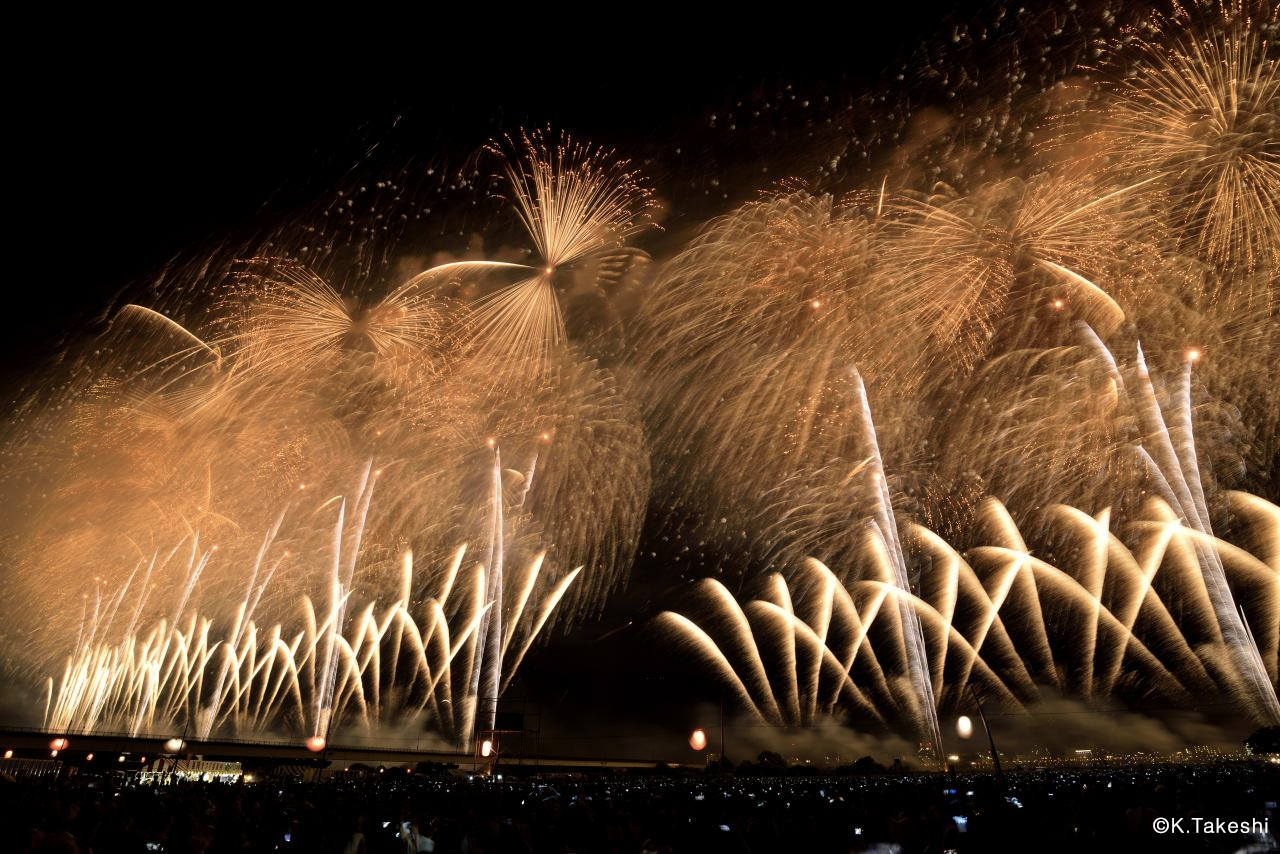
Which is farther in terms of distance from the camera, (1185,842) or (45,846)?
(1185,842)

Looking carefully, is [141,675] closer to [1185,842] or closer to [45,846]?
[45,846]

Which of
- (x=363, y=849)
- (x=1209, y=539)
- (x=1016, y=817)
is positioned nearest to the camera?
(x=363, y=849)

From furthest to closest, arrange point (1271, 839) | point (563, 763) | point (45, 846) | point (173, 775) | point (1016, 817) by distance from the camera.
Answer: point (563, 763)
point (173, 775)
point (1016, 817)
point (1271, 839)
point (45, 846)

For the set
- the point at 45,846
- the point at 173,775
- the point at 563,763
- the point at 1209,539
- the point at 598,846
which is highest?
the point at 1209,539

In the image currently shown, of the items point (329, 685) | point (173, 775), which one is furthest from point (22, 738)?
point (329, 685)

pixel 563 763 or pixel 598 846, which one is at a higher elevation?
pixel 598 846

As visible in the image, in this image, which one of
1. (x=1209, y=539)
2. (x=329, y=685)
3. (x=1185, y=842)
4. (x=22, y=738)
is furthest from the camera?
(x=22, y=738)

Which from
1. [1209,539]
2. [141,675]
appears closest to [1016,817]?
[1209,539]

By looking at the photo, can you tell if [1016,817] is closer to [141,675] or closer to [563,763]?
[141,675]

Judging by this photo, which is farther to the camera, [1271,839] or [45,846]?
[1271,839]
